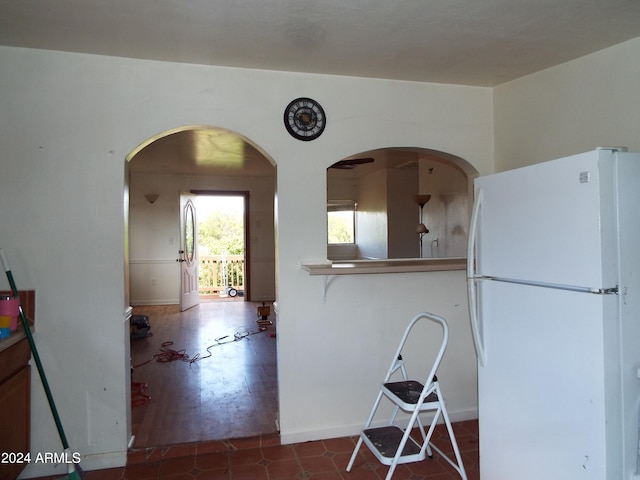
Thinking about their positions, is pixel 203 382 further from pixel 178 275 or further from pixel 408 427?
pixel 178 275

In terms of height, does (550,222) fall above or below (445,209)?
below

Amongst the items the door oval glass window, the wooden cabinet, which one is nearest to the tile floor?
the wooden cabinet

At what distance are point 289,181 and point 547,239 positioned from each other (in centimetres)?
162

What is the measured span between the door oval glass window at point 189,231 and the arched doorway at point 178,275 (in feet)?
1.11

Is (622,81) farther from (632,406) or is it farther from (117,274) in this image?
(117,274)

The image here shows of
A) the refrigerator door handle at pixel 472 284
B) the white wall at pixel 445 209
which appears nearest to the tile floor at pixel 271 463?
the refrigerator door handle at pixel 472 284

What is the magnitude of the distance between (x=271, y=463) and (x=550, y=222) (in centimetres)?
207

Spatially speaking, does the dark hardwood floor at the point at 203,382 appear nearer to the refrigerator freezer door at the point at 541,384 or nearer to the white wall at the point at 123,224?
the white wall at the point at 123,224

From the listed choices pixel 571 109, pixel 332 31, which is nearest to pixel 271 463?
pixel 332 31

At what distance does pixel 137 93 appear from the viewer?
251 cm

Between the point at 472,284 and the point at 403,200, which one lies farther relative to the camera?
the point at 403,200

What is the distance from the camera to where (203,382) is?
3.87 m

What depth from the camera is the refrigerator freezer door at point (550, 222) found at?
144 centimetres

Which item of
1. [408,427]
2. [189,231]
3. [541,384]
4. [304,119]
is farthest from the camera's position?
[189,231]
